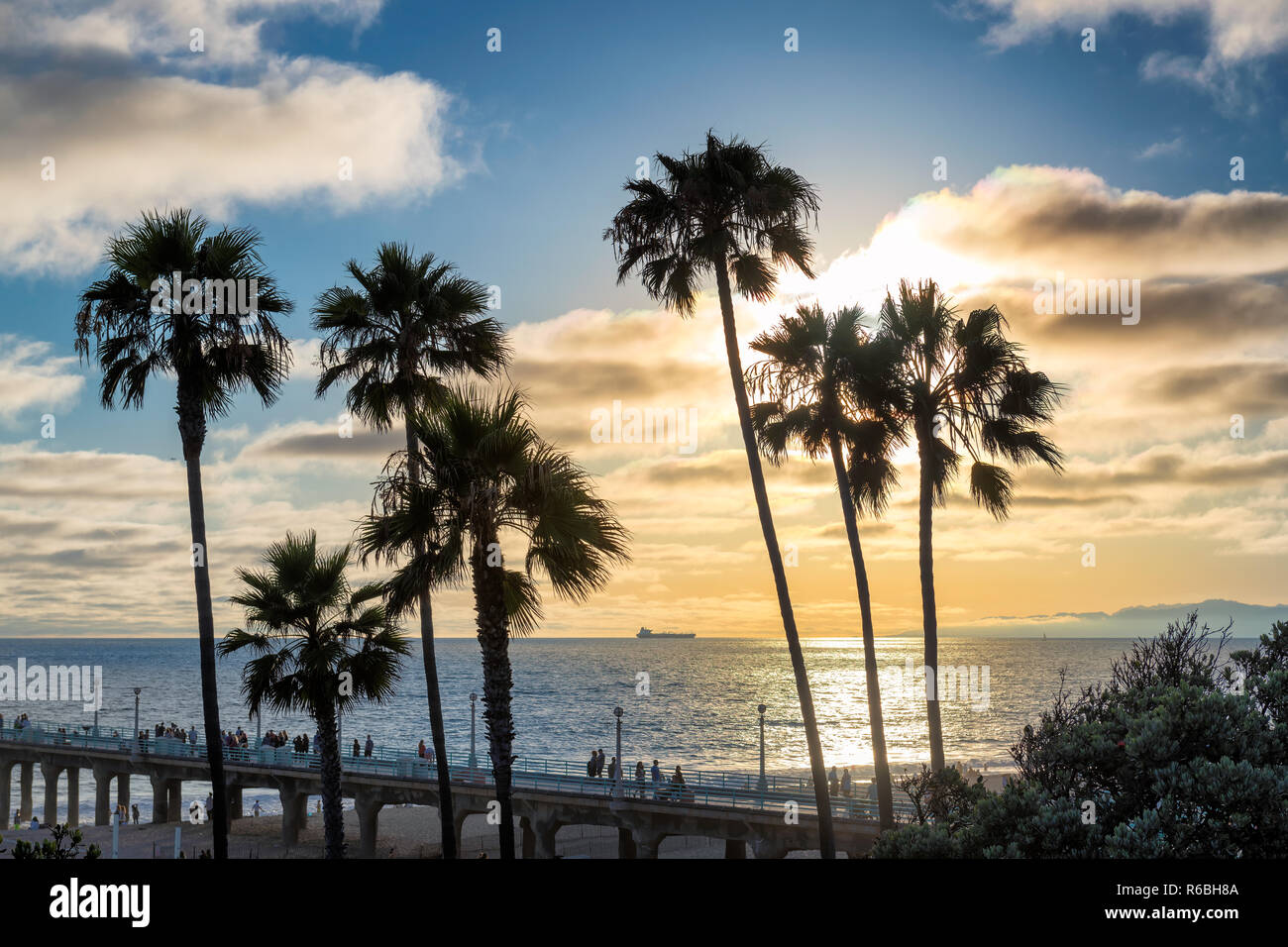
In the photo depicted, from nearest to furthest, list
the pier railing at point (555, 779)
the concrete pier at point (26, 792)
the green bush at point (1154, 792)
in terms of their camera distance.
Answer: the green bush at point (1154, 792), the pier railing at point (555, 779), the concrete pier at point (26, 792)

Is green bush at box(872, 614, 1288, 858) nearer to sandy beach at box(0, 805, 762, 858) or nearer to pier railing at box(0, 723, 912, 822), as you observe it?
pier railing at box(0, 723, 912, 822)

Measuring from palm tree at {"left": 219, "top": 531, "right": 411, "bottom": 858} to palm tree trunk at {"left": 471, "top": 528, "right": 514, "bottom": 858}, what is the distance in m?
8.48

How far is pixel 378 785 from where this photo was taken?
150 ft

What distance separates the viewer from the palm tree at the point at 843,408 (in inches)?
941

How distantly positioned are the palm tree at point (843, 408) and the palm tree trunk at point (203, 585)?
1258cm

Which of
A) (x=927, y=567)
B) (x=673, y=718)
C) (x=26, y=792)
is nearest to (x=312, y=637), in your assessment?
(x=927, y=567)

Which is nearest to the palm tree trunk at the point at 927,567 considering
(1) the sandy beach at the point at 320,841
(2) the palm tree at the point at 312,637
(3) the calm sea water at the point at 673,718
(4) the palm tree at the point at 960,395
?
(4) the palm tree at the point at 960,395

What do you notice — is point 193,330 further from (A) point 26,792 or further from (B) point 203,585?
(A) point 26,792

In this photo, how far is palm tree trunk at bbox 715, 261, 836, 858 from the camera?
21.9 metres

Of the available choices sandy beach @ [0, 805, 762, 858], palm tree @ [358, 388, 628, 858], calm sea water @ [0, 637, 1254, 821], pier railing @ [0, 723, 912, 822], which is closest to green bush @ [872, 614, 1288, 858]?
palm tree @ [358, 388, 628, 858]

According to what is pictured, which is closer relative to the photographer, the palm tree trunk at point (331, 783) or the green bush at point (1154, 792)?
the green bush at point (1154, 792)

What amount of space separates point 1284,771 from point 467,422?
13.0 meters

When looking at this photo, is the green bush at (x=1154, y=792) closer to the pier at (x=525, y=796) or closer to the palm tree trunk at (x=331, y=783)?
the palm tree trunk at (x=331, y=783)

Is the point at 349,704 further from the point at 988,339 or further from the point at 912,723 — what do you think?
the point at 912,723
